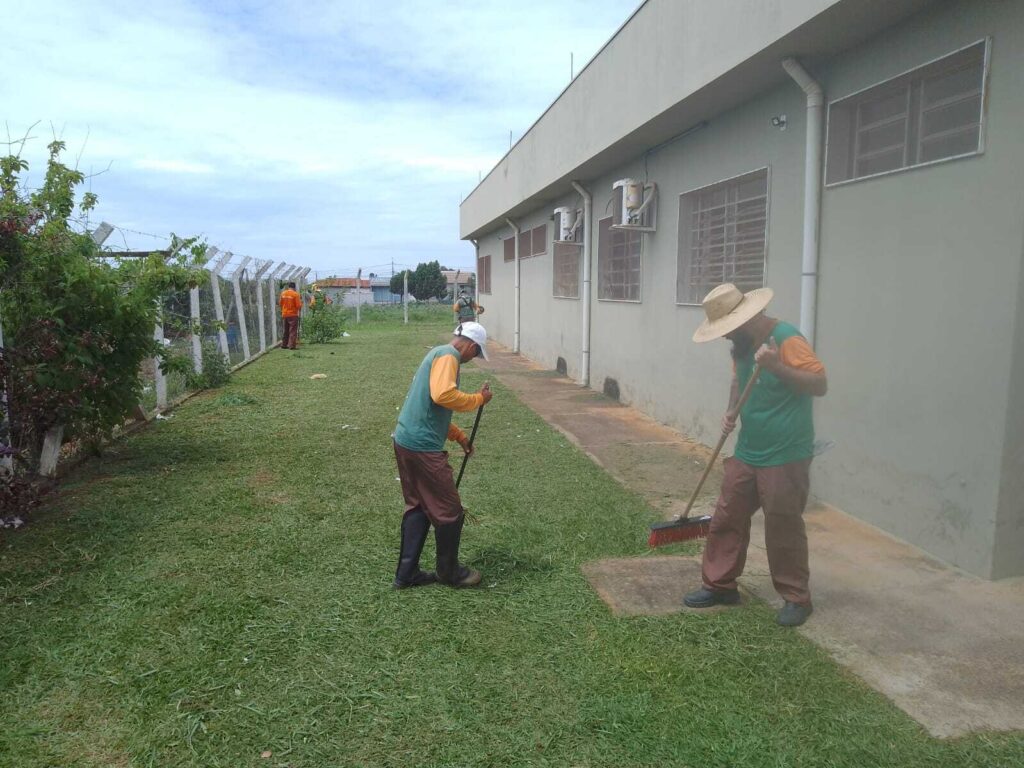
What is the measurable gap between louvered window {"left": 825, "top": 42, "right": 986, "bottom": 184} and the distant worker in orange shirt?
638 inches

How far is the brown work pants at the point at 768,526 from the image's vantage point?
12.2 ft

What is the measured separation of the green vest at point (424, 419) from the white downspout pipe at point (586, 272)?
8.12 m

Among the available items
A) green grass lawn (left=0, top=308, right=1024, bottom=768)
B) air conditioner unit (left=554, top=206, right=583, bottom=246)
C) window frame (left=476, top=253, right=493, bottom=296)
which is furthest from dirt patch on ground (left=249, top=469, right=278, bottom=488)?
window frame (left=476, top=253, right=493, bottom=296)

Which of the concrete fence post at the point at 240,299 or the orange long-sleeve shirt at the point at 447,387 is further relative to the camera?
the concrete fence post at the point at 240,299

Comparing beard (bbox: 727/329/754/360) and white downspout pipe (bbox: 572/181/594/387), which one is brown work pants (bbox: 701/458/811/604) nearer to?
beard (bbox: 727/329/754/360)

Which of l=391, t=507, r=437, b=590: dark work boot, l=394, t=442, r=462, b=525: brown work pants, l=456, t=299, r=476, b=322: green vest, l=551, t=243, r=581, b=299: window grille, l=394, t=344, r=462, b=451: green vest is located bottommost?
l=391, t=507, r=437, b=590: dark work boot

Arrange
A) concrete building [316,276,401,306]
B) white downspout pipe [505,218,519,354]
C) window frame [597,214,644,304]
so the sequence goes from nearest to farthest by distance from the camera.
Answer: window frame [597,214,644,304] → white downspout pipe [505,218,519,354] → concrete building [316,276,401,306]

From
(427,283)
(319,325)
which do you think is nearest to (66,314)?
(319,325)

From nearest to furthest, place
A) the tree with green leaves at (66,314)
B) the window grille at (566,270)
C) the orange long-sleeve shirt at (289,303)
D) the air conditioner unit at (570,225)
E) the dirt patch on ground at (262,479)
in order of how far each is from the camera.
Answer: the tree with green leaves at (66,314) < the dirt patch on ground at (262,479) < the air conditioner unit at (570,225) < the window grille at (566,270) < the orange long-sleeve shirt at (289,303)

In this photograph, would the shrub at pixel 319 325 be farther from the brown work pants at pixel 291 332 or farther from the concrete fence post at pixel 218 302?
the concrete fence post at pixel 218 302

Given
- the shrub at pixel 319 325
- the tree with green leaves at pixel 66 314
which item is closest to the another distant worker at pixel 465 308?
the shrub at pixel 319 325

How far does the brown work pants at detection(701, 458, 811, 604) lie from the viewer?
372cm

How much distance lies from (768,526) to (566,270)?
10.5 meters

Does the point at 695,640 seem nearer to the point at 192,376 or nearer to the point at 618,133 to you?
the point at 192,376
